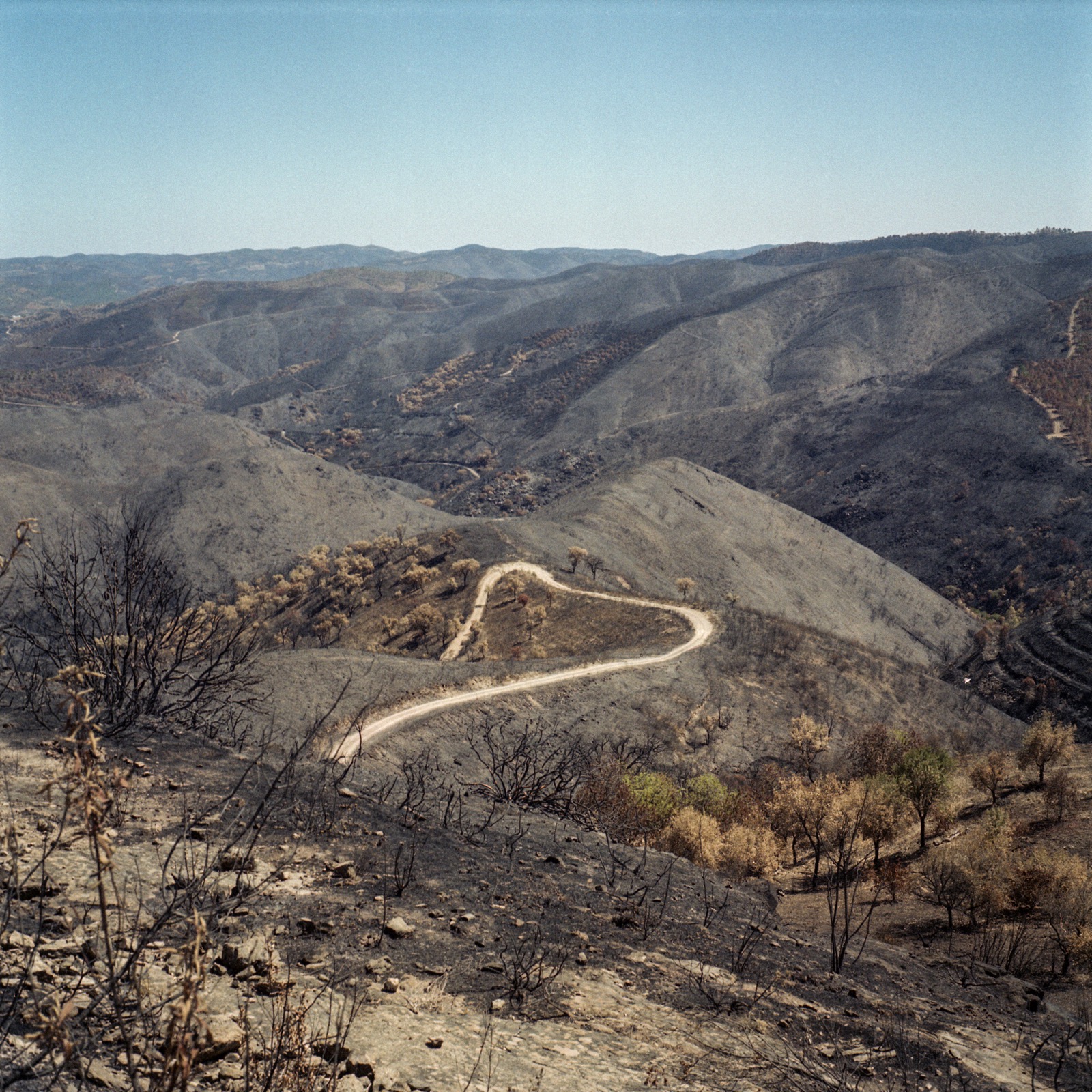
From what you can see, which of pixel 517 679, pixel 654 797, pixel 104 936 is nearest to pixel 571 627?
pixel 517 679

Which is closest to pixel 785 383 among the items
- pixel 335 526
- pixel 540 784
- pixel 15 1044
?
pixel 335 526

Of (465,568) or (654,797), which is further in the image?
(465,568)

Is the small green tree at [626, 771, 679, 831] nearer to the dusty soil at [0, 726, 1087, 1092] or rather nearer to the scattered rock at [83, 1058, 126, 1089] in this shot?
the dusty soil at [0, 726, 1087, 1092]

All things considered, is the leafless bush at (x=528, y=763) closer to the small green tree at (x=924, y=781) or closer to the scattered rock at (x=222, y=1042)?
the small green tree at (x=924, y=781)

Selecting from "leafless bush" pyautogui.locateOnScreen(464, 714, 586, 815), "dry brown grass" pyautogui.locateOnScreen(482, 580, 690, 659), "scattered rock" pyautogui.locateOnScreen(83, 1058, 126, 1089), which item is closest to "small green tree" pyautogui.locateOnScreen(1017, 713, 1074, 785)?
"leafless bush" pyautogui.locateOnScreen(464, 714, 586, 815)

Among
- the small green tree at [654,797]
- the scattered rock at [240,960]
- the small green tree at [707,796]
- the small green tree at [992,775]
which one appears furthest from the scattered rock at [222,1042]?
the small green tree at [992,775]

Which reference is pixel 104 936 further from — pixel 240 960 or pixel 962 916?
pixel 962 916

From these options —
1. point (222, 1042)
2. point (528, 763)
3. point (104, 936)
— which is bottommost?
point (528, 763)
